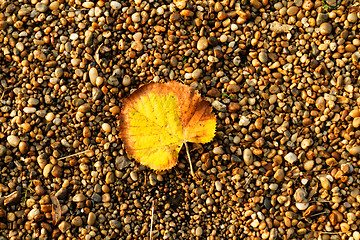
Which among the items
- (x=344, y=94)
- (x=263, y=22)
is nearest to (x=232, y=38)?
(x=263, y=22)

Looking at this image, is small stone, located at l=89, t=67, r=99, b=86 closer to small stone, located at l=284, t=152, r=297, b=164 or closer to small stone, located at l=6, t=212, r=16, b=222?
small stone, located at l=6, t=212, r=16, b=222

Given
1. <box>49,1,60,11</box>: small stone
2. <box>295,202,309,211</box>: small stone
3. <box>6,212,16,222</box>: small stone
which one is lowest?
<box>6,212,16,222</box>: small stone

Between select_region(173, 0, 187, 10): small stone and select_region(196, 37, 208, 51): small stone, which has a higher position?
select_region(173, 0, 187, 10): small stone

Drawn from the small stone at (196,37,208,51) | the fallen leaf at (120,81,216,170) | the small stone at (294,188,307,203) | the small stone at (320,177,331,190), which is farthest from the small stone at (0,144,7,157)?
the small stone at (320,177,331,190)

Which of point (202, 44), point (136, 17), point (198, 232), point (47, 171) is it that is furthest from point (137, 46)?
point (198, 232)

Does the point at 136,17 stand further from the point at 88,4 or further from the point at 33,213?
the point at 33,213

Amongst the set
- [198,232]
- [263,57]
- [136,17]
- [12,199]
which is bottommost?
[198,232]

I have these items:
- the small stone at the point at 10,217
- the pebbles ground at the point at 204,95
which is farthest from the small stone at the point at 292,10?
the small stone at the point at 10,217
